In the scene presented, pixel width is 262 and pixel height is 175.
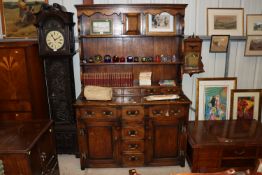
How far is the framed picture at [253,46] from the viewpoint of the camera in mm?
3752

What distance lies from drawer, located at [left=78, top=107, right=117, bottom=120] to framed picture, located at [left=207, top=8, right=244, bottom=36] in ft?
6.59

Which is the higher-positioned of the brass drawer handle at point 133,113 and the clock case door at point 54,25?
the clock case door at point 54,25

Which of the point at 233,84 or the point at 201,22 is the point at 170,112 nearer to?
the point at 233,84

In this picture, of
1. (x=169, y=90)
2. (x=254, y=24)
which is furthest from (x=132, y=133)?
(x=254, y=24)

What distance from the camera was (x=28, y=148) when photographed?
79.0 inches

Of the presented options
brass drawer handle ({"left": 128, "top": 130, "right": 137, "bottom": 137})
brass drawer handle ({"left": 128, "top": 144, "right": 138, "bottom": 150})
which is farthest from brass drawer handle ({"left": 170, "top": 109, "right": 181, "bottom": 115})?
brass drawer handle ({"left": 128, "top": 144, "right": 138, "bottom": 150})

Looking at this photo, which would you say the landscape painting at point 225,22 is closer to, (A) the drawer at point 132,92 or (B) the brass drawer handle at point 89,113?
(A) the drawer at point 132,92

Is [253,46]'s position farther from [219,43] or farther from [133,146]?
[133,146]

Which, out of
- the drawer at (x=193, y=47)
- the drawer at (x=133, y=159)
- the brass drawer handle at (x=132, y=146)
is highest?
the drawer at (x=193, y=47)

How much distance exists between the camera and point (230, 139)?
2982 millimetres

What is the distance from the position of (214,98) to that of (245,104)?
50 centimetres

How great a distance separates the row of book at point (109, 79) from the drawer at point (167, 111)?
0.60 metres

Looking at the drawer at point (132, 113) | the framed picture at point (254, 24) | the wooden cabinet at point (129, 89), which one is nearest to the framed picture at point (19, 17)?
the wooden cabinet at point (129, 89)

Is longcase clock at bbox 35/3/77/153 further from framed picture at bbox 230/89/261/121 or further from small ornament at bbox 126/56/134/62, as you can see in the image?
framed picture at bbox 230/89/261/121
